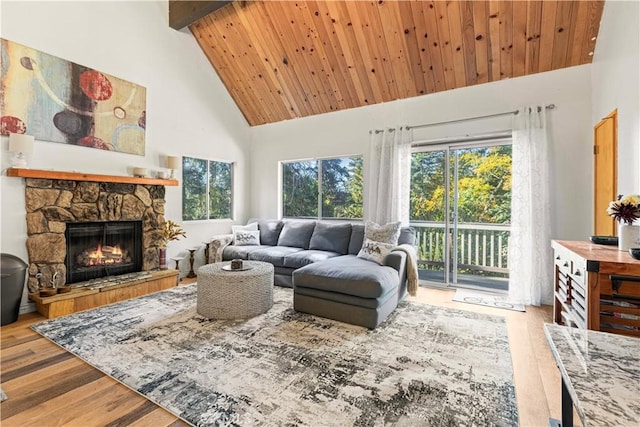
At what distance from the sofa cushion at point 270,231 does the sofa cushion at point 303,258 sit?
3.31ft

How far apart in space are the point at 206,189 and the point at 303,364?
3890mm

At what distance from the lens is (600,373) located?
787 mm

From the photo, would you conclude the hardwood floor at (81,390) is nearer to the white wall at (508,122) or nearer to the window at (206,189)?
the white wall at (508,122)

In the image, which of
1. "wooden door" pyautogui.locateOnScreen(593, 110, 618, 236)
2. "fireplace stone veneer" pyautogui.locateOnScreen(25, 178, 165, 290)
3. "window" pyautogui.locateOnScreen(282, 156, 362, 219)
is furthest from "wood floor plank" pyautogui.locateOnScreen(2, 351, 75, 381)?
"wooden door" pyautogui.locateOnScreen(593, 110, 618, 236)

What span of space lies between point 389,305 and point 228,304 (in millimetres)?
1608

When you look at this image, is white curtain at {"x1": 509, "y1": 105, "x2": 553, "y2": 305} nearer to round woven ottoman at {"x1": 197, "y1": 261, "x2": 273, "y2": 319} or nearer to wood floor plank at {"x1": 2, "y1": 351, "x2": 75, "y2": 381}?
round woven ottoman at {"x1": 197, "y1": 261, "x2": 273, "y2": 319}

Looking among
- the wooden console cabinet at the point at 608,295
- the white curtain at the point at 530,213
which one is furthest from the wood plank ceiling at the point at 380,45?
the wooden console cabinet at the point at 608,295

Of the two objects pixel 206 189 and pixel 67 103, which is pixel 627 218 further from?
pixel 67 103

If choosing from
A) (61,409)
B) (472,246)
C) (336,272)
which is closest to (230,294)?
(336,272)

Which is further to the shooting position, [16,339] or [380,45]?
[380,45]

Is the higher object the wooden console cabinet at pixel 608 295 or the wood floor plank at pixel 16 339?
the wooden console cabinet at pixel 608 295

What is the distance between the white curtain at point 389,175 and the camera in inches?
168

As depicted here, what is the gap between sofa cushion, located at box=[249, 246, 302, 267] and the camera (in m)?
4.14

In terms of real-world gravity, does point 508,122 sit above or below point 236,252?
above
